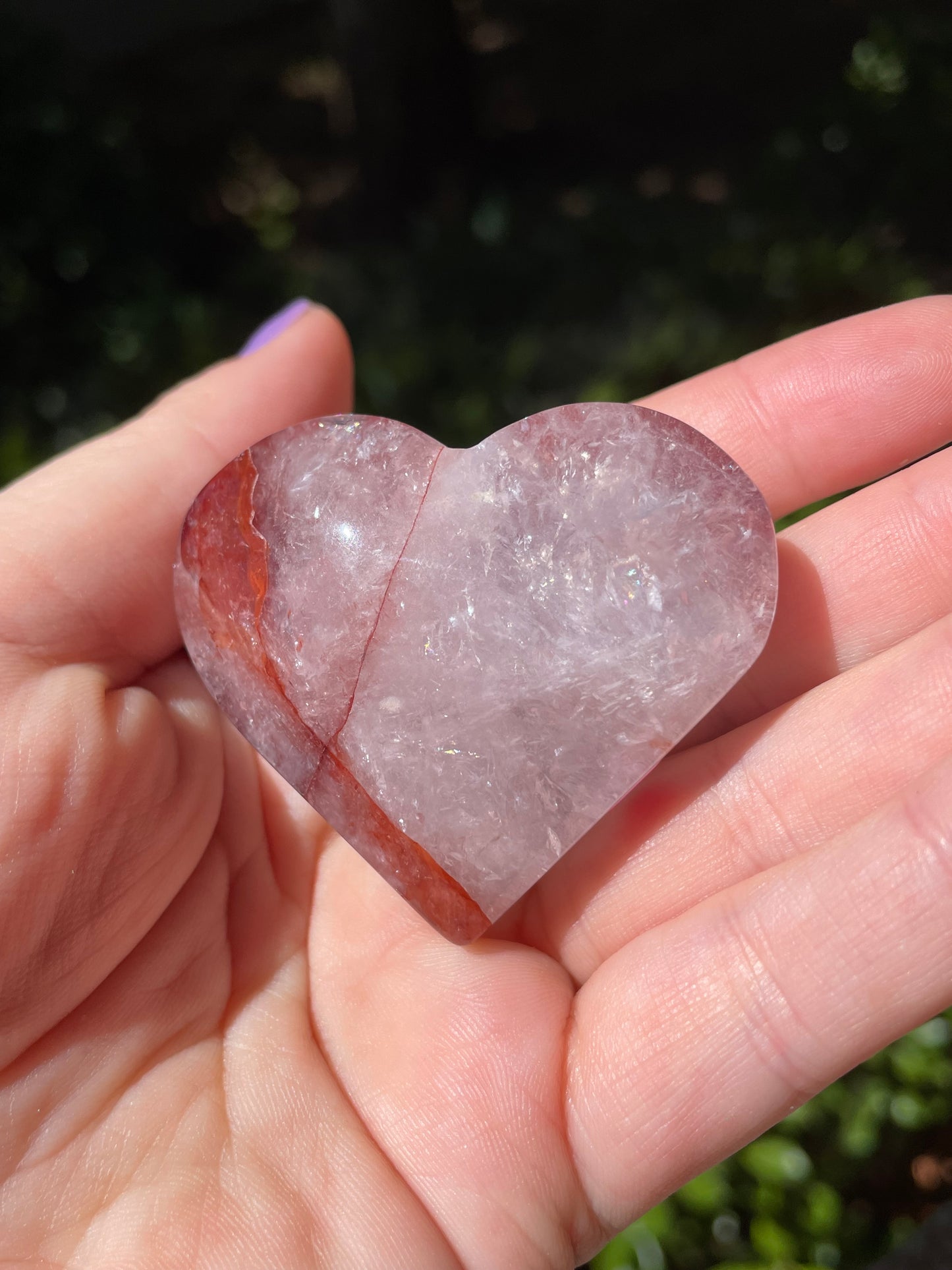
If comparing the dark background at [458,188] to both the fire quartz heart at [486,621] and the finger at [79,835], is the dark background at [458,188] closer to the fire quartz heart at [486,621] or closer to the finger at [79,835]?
the fire quartz heart at [486,621]

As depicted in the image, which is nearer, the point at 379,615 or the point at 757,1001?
the point at 757,1001

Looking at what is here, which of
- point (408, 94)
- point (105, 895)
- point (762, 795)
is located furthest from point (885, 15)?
point (105, 895)

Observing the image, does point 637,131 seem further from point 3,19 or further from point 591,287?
point 3,19

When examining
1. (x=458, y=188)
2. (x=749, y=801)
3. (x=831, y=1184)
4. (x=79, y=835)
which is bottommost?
(x=831, y=1184)

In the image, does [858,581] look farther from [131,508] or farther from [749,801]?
[131,508]

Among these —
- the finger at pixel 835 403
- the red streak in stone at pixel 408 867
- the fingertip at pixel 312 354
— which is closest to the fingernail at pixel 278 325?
the fingertip at pixel 312 354

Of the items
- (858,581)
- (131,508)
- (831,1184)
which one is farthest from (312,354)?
(831,1184)
